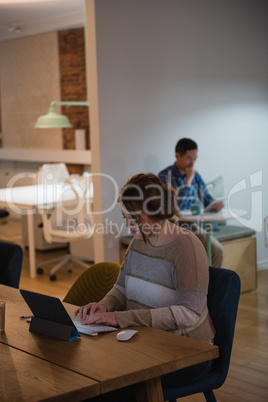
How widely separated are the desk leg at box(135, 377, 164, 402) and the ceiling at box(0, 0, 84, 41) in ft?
20.4

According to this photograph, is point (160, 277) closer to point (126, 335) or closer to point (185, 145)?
point (126, 335)

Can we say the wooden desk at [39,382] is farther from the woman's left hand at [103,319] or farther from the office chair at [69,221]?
the office chair at [69,221]

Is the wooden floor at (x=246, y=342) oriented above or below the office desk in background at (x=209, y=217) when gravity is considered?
below

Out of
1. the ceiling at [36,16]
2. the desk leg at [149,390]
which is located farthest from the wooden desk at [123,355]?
the ceiling at [36,16]

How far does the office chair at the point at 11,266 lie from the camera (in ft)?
10.3

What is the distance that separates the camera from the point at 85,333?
2090 millimetres

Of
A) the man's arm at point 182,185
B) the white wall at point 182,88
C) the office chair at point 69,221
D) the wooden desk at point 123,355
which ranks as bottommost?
the office chair at point 69,221

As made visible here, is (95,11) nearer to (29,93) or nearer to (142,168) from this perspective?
(142,168)

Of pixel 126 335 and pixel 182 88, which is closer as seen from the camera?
pixel 126 335

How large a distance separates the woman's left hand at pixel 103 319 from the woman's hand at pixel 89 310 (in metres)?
0.10

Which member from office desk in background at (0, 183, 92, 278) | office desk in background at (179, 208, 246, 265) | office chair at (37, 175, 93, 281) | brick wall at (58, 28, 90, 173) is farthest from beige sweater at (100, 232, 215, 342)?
brick wall at (58, 28, 90, 173)

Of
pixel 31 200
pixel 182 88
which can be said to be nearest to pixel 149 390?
pixel 182 88

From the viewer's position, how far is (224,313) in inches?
91.4

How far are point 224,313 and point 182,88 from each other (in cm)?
343
